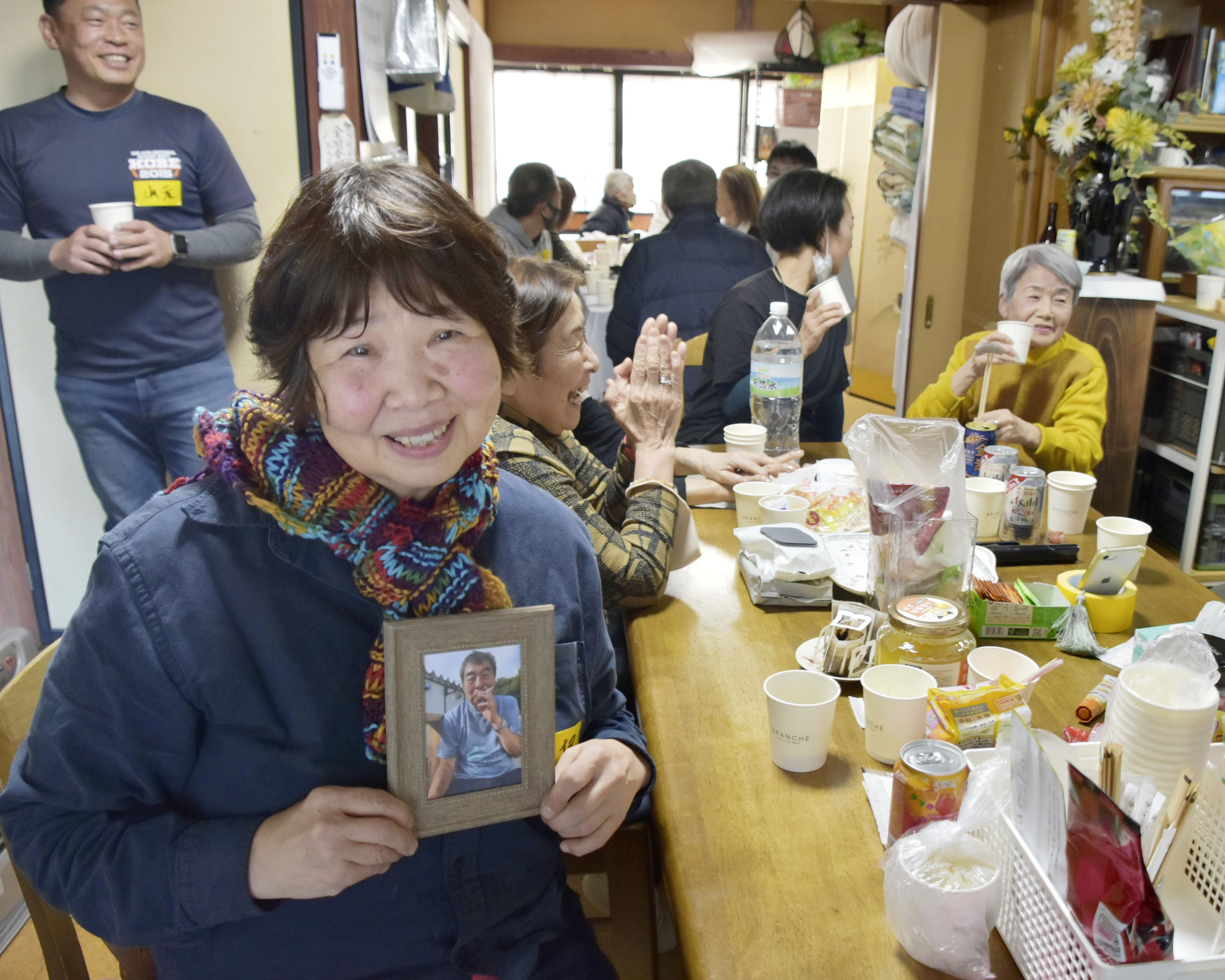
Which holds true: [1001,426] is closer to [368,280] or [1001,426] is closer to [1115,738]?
[1115,738]

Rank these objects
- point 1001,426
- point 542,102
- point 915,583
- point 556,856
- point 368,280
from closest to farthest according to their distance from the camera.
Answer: point 368,280, point 556,856, point 915,583, point 1001,426, point 542,102

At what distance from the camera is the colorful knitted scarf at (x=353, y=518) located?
892mm

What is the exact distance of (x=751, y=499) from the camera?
6.10 feet

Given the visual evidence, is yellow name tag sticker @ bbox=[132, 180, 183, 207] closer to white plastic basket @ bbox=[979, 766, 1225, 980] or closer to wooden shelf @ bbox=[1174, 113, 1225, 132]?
white plastic basket @ bbox=[979, 766, 1225, 980]

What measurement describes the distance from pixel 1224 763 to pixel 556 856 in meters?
0.71

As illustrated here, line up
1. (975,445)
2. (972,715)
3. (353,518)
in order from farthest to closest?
(975,445)
(972,715)
(353,518)

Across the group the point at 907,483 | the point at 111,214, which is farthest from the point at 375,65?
the point at 907,483

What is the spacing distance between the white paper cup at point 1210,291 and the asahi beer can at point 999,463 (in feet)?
6.22

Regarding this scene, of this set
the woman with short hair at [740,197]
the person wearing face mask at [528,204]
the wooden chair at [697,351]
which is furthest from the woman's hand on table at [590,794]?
the woman with short hair at [740,197]

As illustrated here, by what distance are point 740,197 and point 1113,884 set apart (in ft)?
16.3

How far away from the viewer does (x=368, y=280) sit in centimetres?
86

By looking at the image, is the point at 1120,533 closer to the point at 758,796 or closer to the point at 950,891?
the point at 758,796

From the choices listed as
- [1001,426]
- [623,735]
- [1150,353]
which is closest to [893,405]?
[1150,353]

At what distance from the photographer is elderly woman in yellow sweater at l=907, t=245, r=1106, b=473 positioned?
2.29 m
